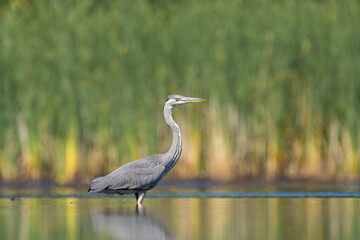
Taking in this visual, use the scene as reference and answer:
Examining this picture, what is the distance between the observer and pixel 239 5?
18.8m

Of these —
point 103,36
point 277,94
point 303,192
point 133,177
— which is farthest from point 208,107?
point 133,177

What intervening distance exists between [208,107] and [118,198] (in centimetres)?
375

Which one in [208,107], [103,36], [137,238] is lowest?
[137,238]

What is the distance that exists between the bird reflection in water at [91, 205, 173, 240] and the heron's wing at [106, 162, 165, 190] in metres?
1.24

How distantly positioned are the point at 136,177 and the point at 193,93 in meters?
5.51

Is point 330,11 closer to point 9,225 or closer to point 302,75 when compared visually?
point 302,75

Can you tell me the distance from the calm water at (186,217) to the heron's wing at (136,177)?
310 millimetres

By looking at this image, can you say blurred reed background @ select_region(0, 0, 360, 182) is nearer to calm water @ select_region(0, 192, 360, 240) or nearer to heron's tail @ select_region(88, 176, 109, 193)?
calm water @ select_region(0, 192, 360, 240)

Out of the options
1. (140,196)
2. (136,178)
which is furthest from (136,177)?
(140,196)

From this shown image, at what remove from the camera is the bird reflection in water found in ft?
28.0

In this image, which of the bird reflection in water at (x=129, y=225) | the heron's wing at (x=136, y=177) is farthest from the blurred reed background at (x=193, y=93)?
the bird reflection in water at (x=129, y=225)

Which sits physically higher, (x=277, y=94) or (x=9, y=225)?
(x=277, y=94)

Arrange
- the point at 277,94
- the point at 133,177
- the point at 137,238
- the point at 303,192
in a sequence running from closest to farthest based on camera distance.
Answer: the point at 137,238
the point at 133,177
the point at 303,192
the point at 277,94

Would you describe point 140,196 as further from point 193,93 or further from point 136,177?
point 193,93
